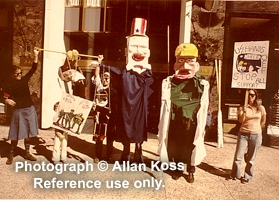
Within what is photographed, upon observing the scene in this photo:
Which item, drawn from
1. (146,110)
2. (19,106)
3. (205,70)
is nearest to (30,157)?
(19,106)

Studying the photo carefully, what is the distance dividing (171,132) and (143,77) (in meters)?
0.89

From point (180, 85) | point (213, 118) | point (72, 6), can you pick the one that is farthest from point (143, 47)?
point (72, 6)

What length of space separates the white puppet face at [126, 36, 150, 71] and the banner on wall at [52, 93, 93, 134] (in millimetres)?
852

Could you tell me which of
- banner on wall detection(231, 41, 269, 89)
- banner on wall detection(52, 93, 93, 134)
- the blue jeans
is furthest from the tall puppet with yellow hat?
banner on wall detection(52, 93, 93, 134)

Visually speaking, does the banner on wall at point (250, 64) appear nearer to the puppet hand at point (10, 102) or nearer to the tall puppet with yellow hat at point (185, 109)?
the tall puppet with yellow hat at point (185, 109)

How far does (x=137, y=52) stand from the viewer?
3.56 metres

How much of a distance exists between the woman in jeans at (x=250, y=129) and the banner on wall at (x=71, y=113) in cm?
216

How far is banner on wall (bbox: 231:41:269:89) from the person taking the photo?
3830 millimetres

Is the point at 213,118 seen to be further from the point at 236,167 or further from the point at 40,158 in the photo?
the point at 40,158

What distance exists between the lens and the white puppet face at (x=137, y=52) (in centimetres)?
354

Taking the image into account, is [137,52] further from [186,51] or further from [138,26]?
[186,51]

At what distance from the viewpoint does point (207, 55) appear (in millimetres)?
5301

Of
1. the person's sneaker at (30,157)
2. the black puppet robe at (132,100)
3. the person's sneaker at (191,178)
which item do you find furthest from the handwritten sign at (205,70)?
the person's sneaker at (30,157)

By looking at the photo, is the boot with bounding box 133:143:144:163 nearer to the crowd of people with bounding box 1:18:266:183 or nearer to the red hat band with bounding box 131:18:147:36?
the crowd of people with bounding box 1:18:266:183
